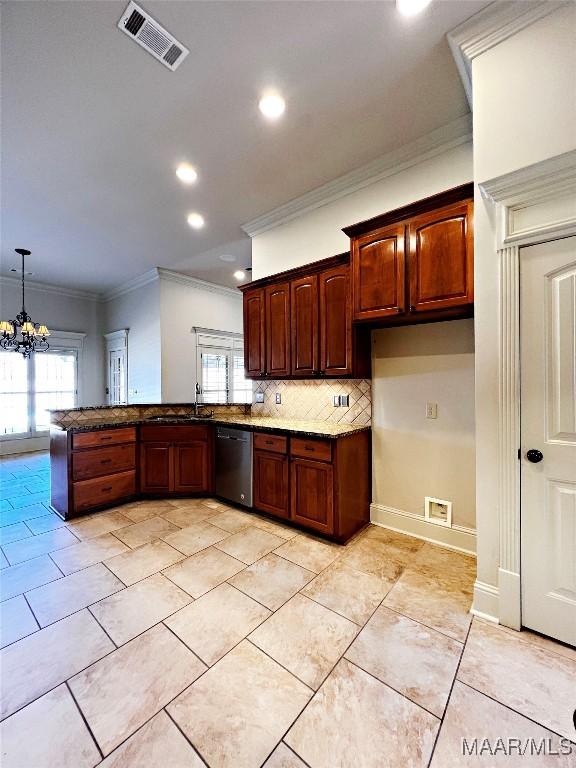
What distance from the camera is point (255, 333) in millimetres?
3744

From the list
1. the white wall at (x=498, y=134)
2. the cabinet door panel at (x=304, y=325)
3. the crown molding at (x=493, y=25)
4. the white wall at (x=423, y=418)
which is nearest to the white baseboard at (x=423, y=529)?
the white wall at (x=423, y=418)

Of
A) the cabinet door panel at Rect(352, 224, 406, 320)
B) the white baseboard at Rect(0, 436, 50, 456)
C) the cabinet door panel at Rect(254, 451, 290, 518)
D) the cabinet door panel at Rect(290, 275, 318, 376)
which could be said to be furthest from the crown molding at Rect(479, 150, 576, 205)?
the white baseboard at Rect(0, 436, 50, 456)

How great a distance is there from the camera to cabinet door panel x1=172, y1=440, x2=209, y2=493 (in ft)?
12.3

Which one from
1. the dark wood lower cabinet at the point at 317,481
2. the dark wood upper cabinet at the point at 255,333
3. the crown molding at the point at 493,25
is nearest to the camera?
the crown molding at the point at 493,25

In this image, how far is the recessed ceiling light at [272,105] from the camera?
88.0 inches

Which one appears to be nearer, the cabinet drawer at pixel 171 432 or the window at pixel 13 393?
the cabinet drawer at pixel 171 432

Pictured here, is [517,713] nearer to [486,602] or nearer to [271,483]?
[486,602]

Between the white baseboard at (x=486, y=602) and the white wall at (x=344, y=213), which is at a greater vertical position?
the white wall at (x=344, y=213)

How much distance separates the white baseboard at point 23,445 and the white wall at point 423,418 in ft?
21.6

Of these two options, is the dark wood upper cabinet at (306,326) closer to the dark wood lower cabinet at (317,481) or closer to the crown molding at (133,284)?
the dark wood lower cabinet at (317,481)

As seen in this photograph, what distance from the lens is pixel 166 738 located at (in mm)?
1251

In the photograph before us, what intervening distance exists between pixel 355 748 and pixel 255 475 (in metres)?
2.19

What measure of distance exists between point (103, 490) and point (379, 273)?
11.3 ft

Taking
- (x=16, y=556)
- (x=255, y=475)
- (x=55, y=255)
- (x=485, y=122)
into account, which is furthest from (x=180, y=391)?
(x=485, y=122)
